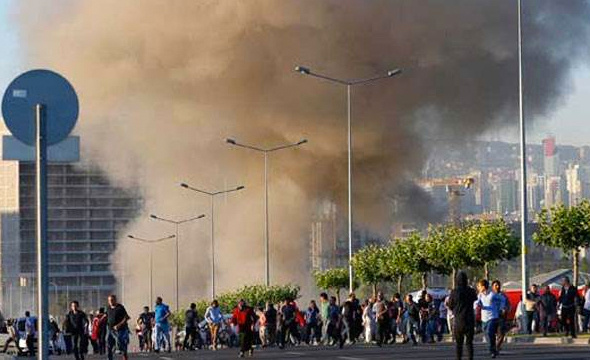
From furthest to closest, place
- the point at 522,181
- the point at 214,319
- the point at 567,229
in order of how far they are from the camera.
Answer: the point at 567,229
the point at 214,319
the point at 522,181

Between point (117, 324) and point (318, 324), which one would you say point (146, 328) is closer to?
point (318, 324)

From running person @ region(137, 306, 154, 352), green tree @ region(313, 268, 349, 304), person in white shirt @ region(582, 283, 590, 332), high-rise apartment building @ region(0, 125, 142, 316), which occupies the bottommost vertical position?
running person @ region(137, 306, 154, 352)

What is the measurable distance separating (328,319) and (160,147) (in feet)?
191

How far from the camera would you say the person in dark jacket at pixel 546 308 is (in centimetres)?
3730

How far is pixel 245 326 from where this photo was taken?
3173 centimetres

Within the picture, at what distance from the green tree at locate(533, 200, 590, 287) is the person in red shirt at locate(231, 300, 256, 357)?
14367mm

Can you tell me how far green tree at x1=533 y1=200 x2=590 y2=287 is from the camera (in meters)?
43.8

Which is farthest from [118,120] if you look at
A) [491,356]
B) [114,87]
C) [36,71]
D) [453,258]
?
[36,71]

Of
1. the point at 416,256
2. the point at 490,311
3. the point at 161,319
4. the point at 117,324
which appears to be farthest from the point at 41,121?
the point at 416,256

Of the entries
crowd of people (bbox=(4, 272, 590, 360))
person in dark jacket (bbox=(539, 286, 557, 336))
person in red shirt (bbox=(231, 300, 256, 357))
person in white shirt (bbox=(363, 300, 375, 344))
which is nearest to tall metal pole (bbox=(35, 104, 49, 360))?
crowd of people (bbox=(4, 272, 590, 360))

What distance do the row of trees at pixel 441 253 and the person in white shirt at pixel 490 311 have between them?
3144 centimetres

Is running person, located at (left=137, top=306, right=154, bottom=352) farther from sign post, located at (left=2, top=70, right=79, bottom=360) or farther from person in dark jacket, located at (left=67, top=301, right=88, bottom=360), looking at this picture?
sign post, located at (left=2, top=70, right=79, bottom=360)

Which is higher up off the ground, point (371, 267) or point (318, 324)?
point (371, 267)

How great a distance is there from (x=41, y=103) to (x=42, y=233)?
99 centimetres
